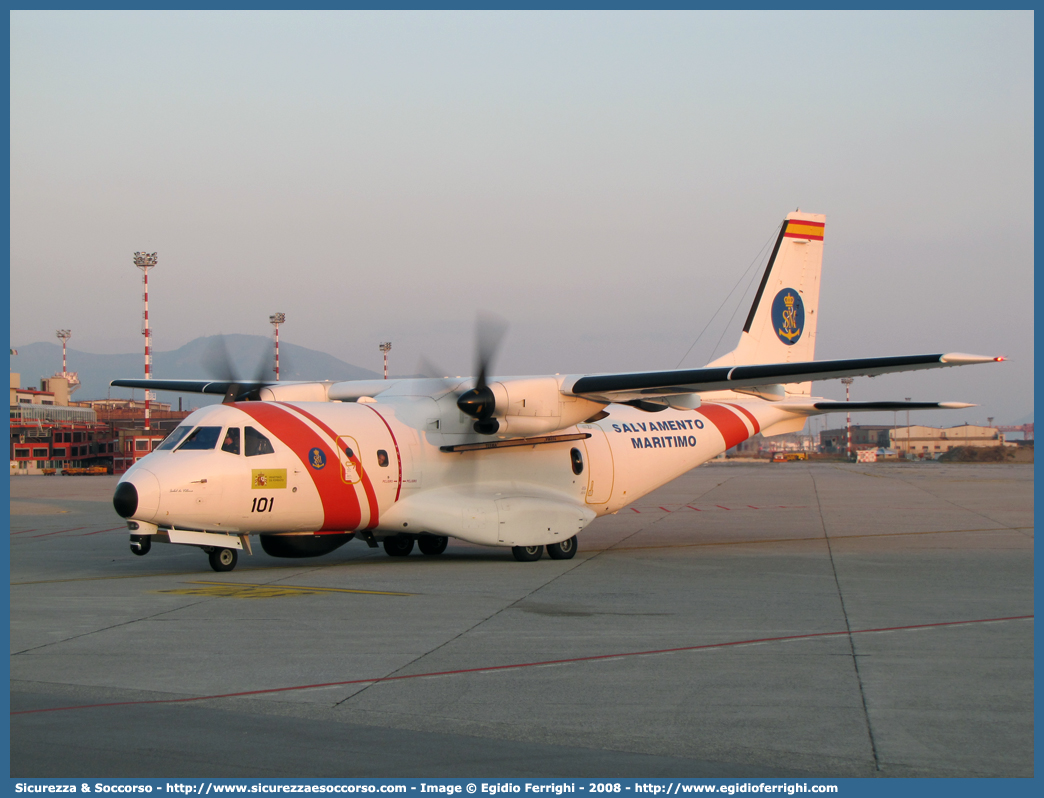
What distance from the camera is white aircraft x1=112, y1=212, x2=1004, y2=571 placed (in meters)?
14.4

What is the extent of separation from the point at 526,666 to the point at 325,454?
7.67 meters

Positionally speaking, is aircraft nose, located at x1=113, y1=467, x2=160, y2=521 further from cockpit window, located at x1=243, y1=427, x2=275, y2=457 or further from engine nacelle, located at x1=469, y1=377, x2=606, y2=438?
engine nacelle, located at x1=469, y1=377, x2=606, y2=438

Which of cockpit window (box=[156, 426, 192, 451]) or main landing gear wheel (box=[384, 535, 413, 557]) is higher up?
cockpit window (box=[156, 426, 192, 451])

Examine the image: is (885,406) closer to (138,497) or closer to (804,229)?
(804,229)

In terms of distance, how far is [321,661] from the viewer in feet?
28.6

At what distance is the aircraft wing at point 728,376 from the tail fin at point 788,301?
5.79m

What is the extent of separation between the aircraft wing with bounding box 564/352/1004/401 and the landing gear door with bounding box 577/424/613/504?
6.91 feet

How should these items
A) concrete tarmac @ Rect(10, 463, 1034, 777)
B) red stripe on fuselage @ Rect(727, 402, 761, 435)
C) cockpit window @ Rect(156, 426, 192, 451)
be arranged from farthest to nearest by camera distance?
red stripe on fuselage @ Rect(727, 402, 761, 435)
cockpit window @ Rect(156, 426, 192, 451)
concrete tarmac @ Rect(10, 463, 1034, 777)

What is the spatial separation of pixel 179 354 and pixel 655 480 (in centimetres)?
12991

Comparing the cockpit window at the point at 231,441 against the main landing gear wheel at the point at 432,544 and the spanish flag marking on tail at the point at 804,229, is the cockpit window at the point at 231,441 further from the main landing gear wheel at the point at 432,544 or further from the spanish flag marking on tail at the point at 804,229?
the spanish flag marking on tail at the point at 804,229

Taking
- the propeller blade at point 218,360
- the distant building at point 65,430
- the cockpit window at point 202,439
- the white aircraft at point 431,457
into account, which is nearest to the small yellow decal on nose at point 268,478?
the white aircraft at point 431,457

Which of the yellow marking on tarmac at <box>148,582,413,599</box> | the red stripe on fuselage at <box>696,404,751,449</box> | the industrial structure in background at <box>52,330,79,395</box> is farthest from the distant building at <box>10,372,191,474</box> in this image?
the yellow marking on tarmac at <box>148,582,413,599</box>
